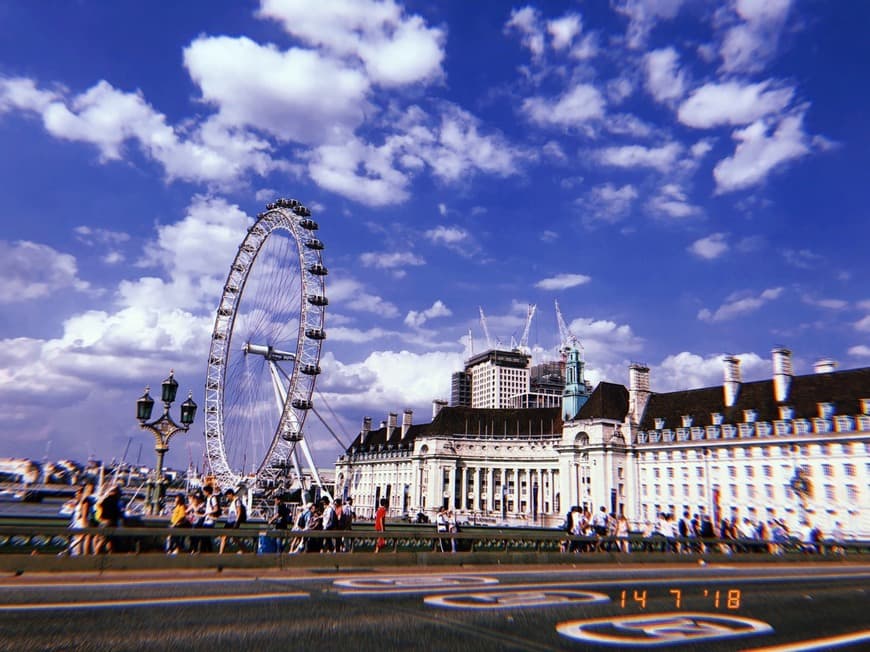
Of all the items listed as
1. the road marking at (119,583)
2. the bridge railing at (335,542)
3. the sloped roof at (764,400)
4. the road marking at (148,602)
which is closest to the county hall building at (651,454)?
the sloped roof at (764,400)

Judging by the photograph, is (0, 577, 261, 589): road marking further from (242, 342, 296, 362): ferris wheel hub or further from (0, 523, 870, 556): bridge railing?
(242, 342, 296, 362): ferris wheel hub

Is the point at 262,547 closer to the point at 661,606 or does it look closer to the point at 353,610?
the point at 353,610

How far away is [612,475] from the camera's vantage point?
120500 millimetres

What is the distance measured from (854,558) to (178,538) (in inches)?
1514

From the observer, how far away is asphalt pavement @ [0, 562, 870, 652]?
967 centimetres

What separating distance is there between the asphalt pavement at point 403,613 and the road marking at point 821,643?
4 centimetres

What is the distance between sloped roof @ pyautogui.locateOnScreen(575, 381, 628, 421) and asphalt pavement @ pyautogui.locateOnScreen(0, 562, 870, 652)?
109 m

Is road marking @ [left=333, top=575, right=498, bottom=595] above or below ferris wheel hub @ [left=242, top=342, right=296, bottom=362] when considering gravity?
below

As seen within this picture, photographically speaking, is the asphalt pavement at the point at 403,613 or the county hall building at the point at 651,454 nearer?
the asphalt pavement at the point at 403,613

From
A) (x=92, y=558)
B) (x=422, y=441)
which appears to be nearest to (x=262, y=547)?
(x=92, y=558)

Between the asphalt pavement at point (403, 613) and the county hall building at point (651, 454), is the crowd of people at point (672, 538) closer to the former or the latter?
the asphalt pavement at point (403, 613)

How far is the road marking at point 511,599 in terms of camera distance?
1351cm

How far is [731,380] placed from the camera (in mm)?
109312

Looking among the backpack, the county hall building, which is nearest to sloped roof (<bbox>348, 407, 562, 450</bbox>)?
the county hall building
